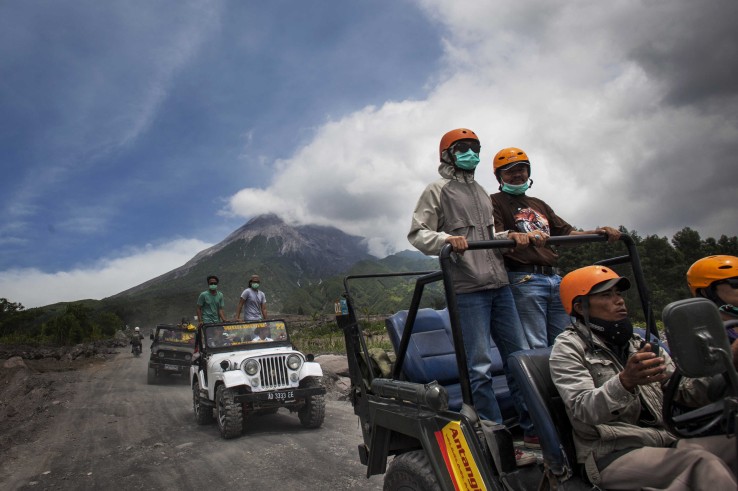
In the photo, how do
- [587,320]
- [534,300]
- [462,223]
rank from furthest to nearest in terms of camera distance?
[534,300] → [462,223] → [587,320]

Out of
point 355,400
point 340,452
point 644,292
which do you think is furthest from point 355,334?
point 340,452

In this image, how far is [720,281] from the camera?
265 cm

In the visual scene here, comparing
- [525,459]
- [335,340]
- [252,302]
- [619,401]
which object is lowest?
[335,340]

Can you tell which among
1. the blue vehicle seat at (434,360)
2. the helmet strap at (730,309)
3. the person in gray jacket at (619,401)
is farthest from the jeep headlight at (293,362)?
the helmet strap at (730,309)

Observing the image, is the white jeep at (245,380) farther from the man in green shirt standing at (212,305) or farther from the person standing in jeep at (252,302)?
the man in green shirt standing at (212,305)

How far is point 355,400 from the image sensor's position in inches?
159

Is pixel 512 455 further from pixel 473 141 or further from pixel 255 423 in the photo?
pixel 255 423

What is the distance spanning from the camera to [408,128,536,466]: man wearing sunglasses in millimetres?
3029

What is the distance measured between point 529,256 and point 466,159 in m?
0.80

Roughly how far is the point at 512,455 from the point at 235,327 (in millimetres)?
7892

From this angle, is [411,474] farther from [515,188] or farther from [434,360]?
[515,188]

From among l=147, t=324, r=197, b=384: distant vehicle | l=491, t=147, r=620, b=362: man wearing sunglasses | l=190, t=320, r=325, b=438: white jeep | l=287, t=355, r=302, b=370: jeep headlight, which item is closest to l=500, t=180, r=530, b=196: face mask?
l=491, t=147, r=620, b=362: man wearing sunglasses

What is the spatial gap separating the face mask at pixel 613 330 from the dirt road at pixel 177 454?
3464mm

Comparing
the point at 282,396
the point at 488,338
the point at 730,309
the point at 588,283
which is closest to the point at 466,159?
the point at 488,338
